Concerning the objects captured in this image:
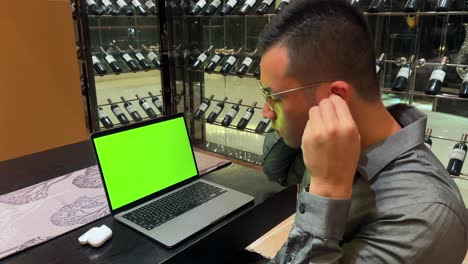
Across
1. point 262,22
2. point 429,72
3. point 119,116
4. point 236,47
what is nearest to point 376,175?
point 429,72

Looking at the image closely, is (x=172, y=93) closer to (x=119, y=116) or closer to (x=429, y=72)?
(x=119, y=116)

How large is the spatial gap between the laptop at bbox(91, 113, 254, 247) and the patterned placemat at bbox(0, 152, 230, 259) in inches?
3.8

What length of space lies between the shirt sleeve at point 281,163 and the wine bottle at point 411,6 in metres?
1.43

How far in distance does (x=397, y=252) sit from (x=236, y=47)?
8.80 ft

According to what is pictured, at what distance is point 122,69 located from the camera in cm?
330

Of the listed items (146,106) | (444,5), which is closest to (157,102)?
(146,106)

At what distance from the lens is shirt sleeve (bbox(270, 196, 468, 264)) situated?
659 millimetres

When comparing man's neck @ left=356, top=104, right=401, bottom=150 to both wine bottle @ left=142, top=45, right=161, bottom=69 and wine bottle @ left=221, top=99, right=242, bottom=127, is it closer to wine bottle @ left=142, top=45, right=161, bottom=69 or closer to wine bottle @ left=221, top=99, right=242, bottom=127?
wine bottle @ left=221, top=99, right=242, bottom=127

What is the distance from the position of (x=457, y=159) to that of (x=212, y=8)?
209 cm

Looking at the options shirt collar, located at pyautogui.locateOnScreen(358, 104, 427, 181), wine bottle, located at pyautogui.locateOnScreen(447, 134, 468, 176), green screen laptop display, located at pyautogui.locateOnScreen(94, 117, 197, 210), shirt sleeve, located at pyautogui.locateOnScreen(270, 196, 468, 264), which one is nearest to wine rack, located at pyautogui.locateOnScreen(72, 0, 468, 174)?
wine bottle, located at pyautogui.locateOnScreen(447, 134, 468, 176)

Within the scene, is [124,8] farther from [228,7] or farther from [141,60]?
[228,7]

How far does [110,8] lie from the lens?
3.13m

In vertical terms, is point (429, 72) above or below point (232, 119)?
above

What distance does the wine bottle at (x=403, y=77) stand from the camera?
2248mm
